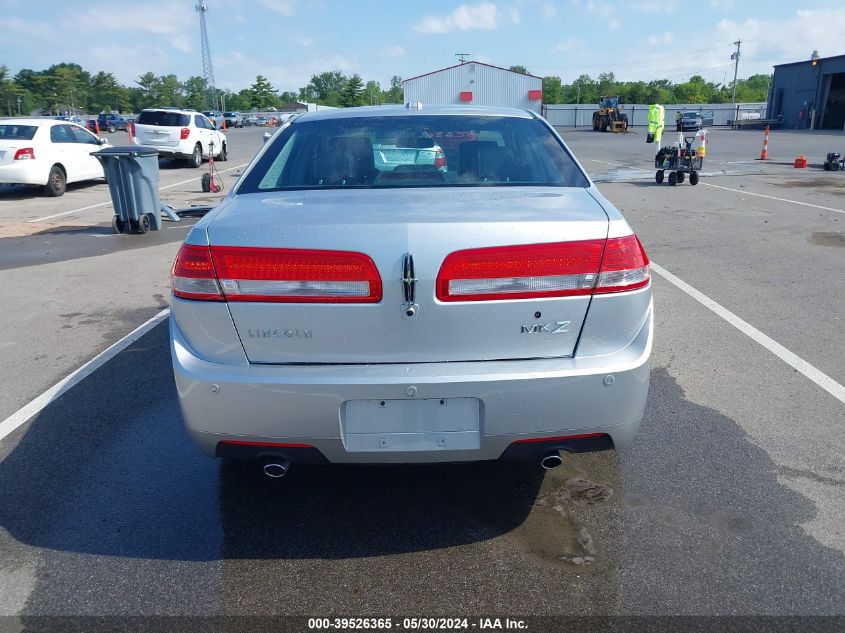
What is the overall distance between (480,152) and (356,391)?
62.9 inches

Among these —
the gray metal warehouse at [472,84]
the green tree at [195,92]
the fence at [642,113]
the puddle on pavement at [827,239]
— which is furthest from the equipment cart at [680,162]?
the green tree at [195,92]

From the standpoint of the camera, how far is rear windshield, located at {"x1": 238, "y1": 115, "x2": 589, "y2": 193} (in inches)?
132

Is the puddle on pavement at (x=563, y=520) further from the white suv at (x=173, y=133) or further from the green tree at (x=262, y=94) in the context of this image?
the green tree at (x=262, y=94)

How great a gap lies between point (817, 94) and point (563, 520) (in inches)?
2402

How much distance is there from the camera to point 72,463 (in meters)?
3.58

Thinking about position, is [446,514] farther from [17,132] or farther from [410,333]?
[17,132]

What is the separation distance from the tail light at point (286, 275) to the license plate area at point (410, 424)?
0.41 metres

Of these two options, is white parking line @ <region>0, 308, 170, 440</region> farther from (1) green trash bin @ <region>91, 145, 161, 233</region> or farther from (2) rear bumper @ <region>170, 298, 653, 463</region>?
(1) green trash bin @ <region>91, 145, 161, 233</region>

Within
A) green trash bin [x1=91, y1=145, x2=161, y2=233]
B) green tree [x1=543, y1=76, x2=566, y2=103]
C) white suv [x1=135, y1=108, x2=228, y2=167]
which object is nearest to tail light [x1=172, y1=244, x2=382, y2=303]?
green trash bin [x1=91, y1=145, x2=161, y2=233]

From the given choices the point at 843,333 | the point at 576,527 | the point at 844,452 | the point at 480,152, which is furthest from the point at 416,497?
the point at 843,333

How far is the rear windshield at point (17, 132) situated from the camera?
1466 centimetres

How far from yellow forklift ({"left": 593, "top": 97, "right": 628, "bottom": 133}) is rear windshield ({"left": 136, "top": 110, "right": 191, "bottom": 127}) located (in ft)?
123

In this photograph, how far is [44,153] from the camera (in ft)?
48.9

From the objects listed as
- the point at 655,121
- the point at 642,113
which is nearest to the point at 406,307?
the point at 655,121
